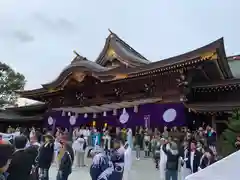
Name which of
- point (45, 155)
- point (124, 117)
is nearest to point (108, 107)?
point (124, 117)

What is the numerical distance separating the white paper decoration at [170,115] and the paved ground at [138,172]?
3125 mm

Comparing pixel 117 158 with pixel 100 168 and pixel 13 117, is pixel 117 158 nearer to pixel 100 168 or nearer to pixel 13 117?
pixel 100 168

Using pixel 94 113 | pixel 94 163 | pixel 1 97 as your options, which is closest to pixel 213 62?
pixel 94 113

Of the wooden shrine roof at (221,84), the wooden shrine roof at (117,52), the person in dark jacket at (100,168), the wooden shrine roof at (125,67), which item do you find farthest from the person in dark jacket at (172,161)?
the wooden shrine roof at (117,52)

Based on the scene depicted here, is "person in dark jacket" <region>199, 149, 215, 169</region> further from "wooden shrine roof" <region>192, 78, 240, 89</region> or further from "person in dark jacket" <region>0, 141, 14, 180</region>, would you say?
"wooden shrine roof" <region>192, 78, 240, 89</region>

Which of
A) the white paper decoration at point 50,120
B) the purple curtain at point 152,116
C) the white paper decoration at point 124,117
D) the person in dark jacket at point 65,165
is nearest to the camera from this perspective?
the person in dark jacket at point 65,165

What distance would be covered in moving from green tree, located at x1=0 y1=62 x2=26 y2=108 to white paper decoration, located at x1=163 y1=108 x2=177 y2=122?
2434 cm

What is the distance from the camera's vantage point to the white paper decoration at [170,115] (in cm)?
1569

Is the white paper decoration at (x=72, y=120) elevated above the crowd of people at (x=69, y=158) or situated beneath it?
elevated above

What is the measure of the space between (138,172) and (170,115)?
5104mm

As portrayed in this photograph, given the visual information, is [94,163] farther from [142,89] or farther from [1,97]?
[1,97]

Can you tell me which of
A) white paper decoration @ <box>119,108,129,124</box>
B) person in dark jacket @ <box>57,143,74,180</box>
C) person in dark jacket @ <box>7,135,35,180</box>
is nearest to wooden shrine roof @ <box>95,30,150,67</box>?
white paper decoration @ <box>119,108,129,124</box>

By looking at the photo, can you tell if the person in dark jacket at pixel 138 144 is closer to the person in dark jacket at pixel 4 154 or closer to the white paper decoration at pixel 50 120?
the white paper decoration at pixel 50 120

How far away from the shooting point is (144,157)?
1478cm
